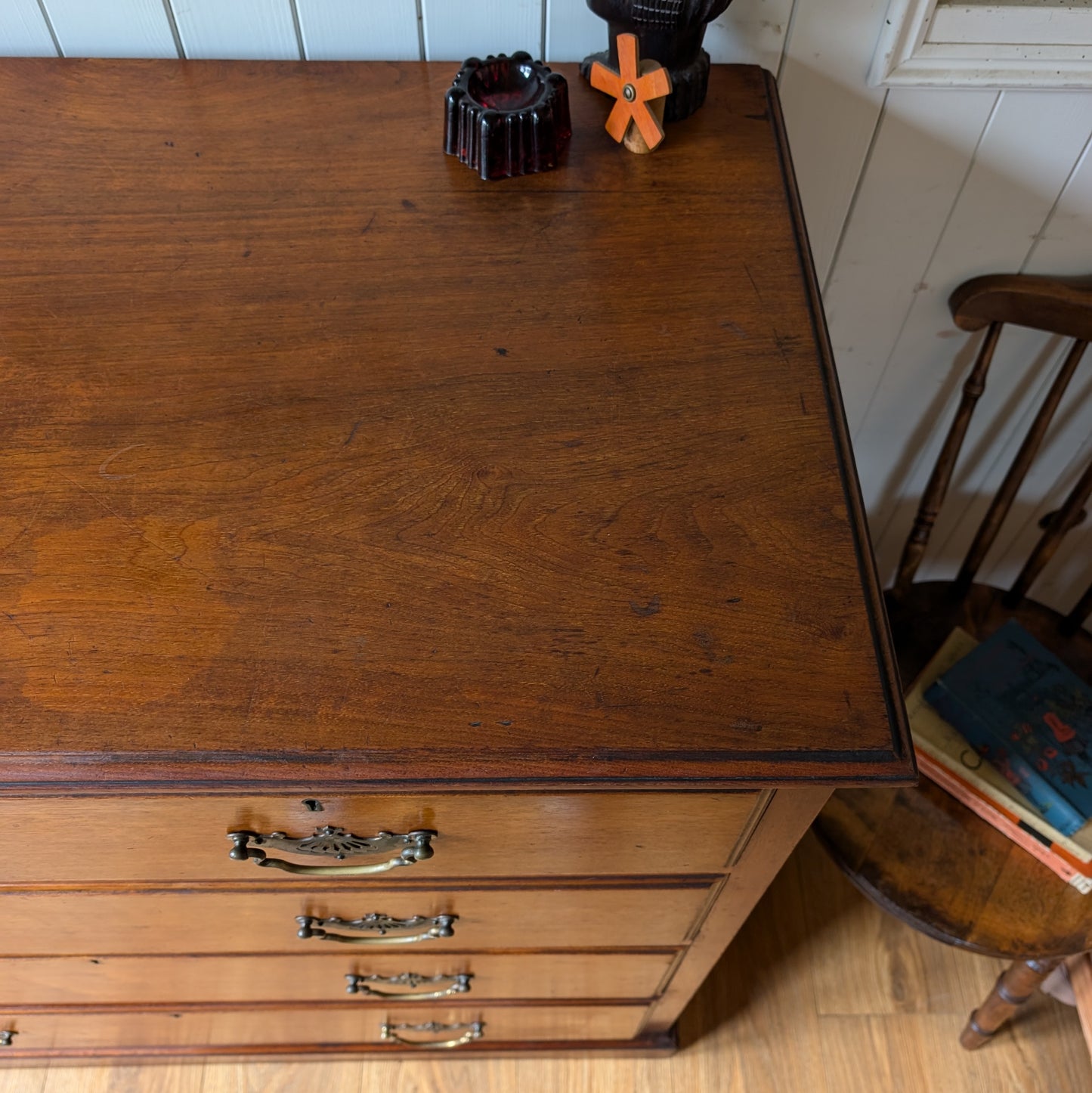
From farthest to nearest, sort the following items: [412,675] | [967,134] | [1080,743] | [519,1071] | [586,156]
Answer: [519,1071]
[1080,743]
[967,134]
[586,156]
[412,675]

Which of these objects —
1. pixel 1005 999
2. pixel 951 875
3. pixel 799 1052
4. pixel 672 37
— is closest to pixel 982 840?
pixel 951 875

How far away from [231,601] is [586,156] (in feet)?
1.49

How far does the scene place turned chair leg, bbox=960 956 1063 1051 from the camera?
3.48 ft

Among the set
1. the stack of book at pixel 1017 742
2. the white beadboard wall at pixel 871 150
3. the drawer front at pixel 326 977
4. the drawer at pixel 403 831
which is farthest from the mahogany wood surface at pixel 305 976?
the white beadboard wall at pixel 871 150

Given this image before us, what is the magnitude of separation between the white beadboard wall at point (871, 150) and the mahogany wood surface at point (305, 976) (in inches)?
27.7

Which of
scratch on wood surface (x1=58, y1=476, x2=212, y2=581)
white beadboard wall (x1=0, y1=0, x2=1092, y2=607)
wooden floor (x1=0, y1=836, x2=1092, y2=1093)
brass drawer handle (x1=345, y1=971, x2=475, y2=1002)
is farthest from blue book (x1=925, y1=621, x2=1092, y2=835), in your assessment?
scratch on wood surface (x1=58, y1=476, x2=212, y2=581)

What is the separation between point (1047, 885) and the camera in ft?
3.18

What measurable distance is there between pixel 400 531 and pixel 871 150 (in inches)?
24.7

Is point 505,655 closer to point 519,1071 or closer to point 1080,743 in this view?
point 1080,743

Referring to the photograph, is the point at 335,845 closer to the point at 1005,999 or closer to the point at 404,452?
the point at 404,452

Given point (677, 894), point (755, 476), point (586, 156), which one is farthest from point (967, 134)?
point (677, 894)

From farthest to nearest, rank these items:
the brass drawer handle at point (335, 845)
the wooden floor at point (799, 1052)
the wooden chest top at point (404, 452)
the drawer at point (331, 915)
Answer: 1. the wooden floor at point (799, 1052)
2. the drawer at point (331, 915)
3. the brass drawer handle at point (335, 845)
4. the wooden chest top at point (404, 452)

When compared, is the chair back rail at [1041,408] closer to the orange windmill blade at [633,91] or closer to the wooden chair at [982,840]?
the wooden chair at [982,840]

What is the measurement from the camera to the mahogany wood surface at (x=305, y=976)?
90 centimetres
